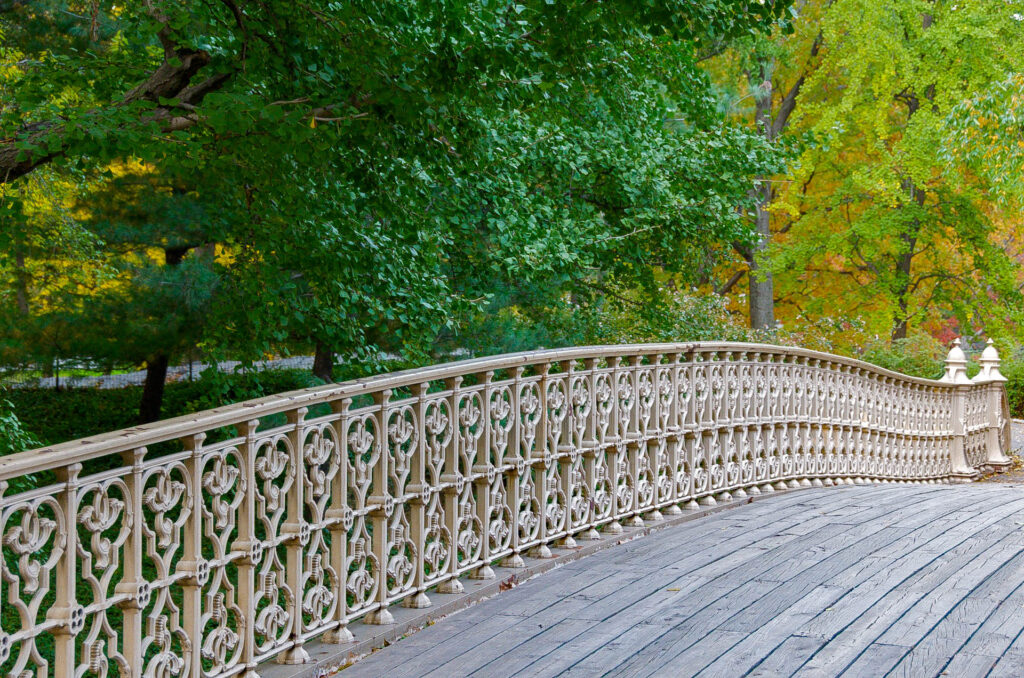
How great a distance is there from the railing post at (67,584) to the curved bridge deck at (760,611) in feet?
3.76

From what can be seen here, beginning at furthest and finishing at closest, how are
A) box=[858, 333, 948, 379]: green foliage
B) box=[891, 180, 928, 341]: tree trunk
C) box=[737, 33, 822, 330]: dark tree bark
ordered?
box=[891, 180, 928, 341]: tree trunk < box=[737, 33, 822, 330]: dark tree bark < box=[858, 333, 948, 379]: green foliage

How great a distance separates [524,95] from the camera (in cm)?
668

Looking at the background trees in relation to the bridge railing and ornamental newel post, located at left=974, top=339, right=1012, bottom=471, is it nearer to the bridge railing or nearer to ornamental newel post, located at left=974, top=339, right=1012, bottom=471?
the bridge railing

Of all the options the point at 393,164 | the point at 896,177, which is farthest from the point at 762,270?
the point at 393,164

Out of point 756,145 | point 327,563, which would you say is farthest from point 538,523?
point 756,145

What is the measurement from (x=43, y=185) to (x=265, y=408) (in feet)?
35.1

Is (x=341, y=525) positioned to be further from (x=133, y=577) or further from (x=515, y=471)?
(x=515, y=471)

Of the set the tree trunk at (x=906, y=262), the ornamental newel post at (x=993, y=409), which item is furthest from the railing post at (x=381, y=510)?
the tree trunk at (x=906, y=262)

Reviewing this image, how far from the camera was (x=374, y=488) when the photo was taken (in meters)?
4.64

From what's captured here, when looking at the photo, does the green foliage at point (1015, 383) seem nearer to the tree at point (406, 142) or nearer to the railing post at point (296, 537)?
the tree at point (406, 142)

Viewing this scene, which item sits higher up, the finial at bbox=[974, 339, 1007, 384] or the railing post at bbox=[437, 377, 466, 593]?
the railing post at bbox=[437, 377, 466, 593]

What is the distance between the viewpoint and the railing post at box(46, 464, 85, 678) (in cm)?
296

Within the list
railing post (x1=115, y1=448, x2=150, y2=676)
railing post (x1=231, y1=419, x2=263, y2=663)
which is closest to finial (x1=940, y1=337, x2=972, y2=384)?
railing post (x1=231, y1=419, x2=263, y2=663)

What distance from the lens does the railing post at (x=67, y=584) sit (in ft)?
9.72
